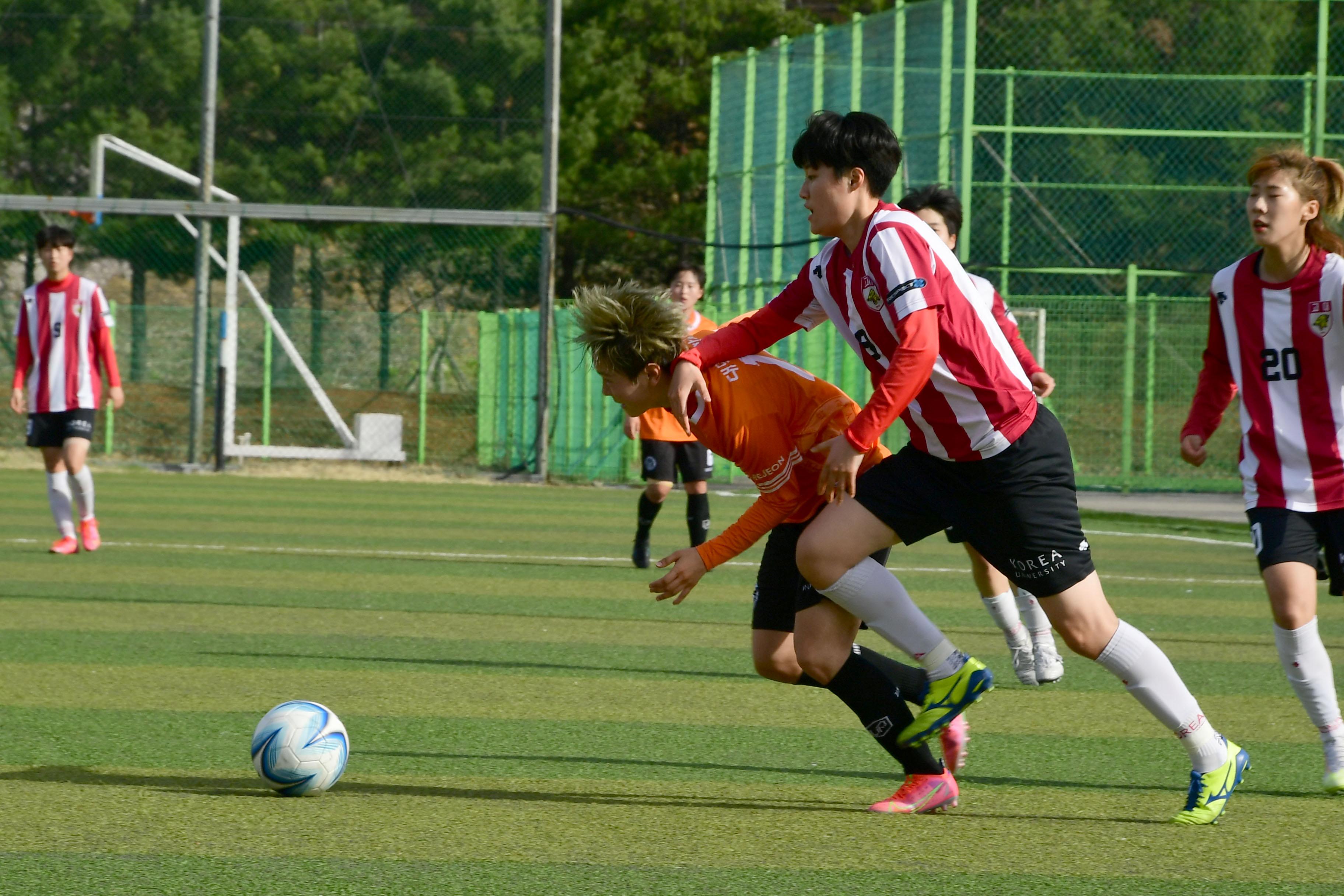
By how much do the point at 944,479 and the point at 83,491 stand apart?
797cm

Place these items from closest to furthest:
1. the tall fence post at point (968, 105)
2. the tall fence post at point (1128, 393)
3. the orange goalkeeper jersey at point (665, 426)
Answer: the orange goalkeeper jersey at point (665, 426) → the tall fence post at point (968, 105) → the tall fence post at point (1128, 393)

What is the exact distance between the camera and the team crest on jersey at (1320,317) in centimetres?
463

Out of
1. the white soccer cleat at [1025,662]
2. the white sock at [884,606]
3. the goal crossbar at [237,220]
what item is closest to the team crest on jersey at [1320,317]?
the white sock at [884,606]

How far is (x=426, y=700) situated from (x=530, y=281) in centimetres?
1702

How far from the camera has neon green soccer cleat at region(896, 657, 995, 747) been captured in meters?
4.20

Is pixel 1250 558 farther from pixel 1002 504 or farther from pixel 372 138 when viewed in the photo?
pixel 372 138

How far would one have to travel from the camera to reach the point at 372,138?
21.0 metres

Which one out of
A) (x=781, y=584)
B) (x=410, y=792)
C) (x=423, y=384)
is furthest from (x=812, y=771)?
(x=423, y=384)

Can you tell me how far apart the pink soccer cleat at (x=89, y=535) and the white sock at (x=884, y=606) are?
7935 millimetres

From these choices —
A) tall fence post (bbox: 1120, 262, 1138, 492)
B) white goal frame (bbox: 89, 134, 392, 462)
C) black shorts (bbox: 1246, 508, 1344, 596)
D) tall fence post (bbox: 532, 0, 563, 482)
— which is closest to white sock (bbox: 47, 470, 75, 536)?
black shorts (bbox: 1246, 508, 1344, 596)

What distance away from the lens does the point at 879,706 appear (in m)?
4.32

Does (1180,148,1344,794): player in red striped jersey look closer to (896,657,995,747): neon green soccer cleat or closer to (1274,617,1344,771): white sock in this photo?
(1274,617,1344,771): white sock

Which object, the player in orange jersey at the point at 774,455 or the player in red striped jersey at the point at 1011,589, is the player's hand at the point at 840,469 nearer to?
the player in orange jersey at the point at 774,455

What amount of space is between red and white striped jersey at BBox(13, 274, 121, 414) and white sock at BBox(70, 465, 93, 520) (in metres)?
0.44
